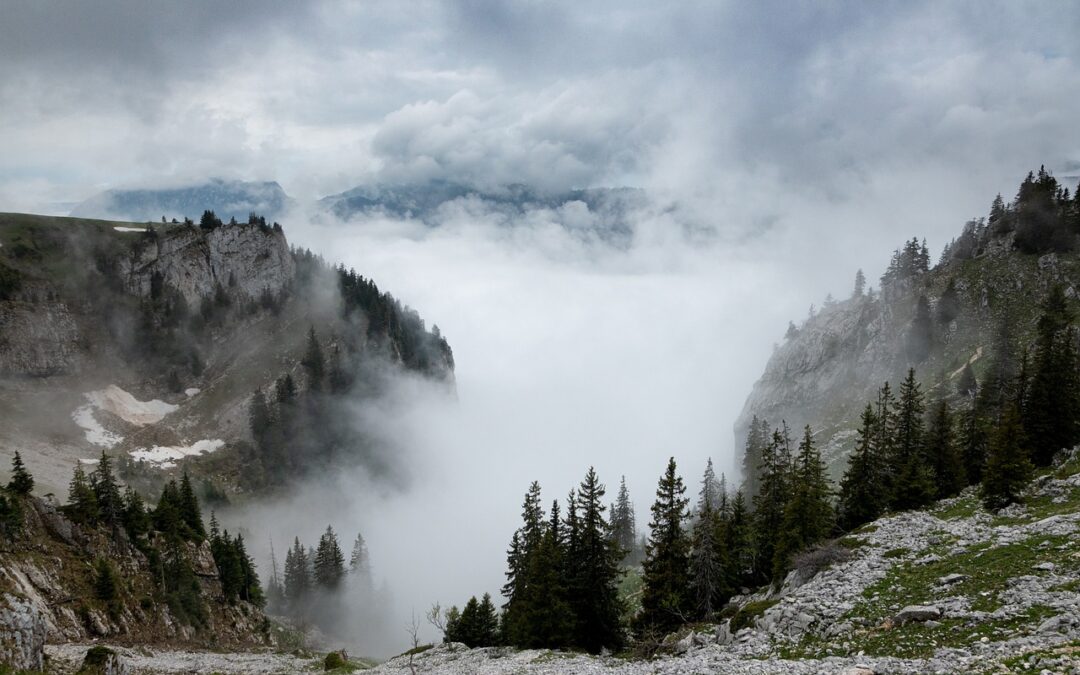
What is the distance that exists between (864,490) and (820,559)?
82.7ft

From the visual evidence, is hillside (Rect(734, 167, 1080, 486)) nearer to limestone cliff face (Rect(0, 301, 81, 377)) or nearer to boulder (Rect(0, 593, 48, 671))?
boulder (Rect(0, 593, 48, 671))

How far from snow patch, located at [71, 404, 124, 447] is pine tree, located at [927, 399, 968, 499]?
216m

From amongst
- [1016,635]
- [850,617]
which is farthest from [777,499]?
[1016,635]

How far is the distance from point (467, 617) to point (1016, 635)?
171ft

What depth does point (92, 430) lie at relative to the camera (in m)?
188

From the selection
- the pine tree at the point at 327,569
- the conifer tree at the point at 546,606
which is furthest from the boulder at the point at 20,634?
the pine tree at the point at 327,569

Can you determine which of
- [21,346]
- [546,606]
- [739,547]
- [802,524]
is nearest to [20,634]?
[546,606]

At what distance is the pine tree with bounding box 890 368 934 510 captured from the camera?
179 ft

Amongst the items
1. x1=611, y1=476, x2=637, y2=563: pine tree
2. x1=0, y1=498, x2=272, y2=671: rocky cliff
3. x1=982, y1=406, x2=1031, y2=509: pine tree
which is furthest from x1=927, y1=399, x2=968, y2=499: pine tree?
x1=611, y1=476, x2=637, y2=563: pine tree

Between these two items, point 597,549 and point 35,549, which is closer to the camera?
point 597,549

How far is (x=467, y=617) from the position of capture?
208 feet

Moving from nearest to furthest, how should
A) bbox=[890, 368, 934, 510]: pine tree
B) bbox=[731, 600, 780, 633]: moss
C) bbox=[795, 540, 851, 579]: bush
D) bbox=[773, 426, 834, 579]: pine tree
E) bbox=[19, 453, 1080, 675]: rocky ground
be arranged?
bbox=[19, 453, 1080, 675]: rocky ground
bbox=[731, 600, 780, 633]: moss
bbox=[795, 540, 851, 579]: bush
bbox=[773, 426, 834, 579]: pine tree
bbox=[890, 368, 934, 510]: pine tree

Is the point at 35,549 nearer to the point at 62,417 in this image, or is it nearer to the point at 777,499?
the point at 777,499

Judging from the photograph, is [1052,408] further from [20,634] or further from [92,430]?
[92,430]
